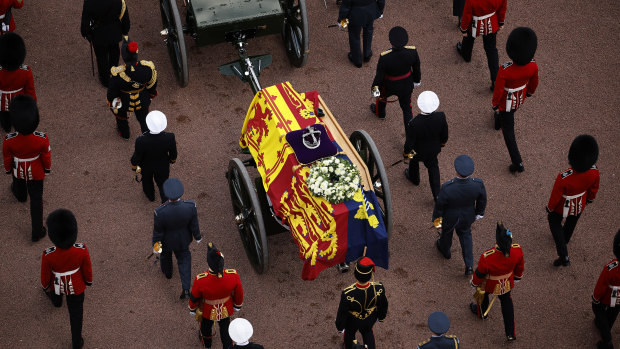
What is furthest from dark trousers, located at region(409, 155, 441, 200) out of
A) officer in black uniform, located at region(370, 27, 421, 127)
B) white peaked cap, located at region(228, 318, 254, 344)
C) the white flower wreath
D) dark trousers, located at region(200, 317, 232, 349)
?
white peaked cap, located at region(228, 318, 254, 344)

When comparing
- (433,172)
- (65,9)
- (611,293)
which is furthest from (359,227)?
(65,9)

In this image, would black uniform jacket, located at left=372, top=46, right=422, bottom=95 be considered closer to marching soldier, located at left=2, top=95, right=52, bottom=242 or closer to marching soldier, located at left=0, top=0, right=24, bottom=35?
marching soldier, located at left=2, top=95, right=52, bottom=242

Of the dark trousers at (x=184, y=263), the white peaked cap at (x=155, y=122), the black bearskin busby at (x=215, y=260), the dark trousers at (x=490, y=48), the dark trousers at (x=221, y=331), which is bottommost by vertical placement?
the dark trousers at (x=221, y=331)

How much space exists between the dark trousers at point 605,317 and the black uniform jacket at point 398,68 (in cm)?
315

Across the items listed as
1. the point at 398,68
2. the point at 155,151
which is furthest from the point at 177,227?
the point at 398,68

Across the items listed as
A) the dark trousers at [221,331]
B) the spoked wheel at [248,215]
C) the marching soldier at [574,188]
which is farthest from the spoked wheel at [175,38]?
the marching soldier at [574,188]

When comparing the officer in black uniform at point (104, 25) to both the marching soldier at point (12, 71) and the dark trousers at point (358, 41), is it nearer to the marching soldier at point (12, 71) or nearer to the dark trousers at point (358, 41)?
the marching soldier at point (12, 71)

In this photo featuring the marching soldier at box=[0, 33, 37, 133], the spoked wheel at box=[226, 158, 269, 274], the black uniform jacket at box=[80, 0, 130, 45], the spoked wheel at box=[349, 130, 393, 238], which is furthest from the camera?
the black uniform jacket at box=[80, 0, 130, 45]

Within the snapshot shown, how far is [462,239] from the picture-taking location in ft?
31.1

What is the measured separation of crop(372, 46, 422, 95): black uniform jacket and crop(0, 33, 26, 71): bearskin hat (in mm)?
3781

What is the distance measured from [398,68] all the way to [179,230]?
9.97 ft

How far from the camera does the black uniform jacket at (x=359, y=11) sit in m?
11.4

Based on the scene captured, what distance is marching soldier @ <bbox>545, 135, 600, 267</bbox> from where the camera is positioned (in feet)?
30.2

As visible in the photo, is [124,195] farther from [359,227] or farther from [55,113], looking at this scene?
[359,227]
